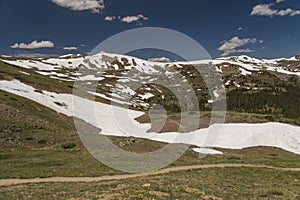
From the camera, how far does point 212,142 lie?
221ft

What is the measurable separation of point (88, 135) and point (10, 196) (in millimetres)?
A: 36364

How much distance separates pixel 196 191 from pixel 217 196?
5.74ft

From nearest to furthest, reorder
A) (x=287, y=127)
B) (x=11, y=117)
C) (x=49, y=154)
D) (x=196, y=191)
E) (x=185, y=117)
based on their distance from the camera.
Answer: (x=196, y=191) < (x=49, y=154) < (x=11, y=117) < (x=287, y=127) < (x=185, y=117)

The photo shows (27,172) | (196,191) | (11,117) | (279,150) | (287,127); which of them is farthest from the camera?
(287,127)

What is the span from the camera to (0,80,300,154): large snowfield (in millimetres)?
66938

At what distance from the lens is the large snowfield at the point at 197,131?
220 ft

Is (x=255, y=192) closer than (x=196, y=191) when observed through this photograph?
No

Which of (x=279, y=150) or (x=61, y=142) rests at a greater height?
(x=61, y=142)

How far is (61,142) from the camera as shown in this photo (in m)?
50.7

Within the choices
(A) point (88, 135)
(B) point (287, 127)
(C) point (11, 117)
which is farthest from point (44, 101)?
(B) point (287, 127)

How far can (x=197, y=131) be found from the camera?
72750mm

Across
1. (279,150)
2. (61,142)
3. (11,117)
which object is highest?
(11,117)

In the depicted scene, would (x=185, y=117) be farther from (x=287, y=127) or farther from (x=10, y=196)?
(x=10, y=196)

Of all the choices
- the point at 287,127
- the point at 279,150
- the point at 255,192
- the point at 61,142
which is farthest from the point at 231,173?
the point at 287,127
